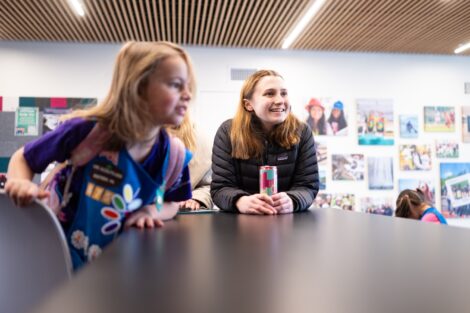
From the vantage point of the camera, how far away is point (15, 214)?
1.70 feet

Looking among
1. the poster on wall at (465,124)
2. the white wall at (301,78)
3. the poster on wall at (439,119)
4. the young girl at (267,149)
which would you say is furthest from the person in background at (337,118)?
the young girl at (267,149)

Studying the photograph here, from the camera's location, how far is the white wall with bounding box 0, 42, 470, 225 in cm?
440

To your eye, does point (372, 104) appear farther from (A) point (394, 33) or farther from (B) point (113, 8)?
(B) point (113, 8)

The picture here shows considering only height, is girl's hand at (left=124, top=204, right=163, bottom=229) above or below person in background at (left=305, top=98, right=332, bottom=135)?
below

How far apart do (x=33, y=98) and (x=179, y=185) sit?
4236 mm

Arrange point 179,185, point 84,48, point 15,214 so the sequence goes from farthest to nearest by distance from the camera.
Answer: point 84,48, point 179,185, point 15,214

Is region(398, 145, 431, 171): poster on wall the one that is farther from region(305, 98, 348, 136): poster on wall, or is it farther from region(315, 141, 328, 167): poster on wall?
region(315, 141, 328, 167): poster on wall

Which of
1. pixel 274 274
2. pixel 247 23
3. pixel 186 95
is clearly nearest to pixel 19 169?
pixel 186 95

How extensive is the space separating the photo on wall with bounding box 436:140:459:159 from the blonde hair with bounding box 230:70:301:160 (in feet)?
14.1

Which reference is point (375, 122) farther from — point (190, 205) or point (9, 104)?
point (9, 104)

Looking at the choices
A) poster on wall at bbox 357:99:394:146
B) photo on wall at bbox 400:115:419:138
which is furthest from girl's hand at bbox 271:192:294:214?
photo on wall at bbox 400:115:419:138

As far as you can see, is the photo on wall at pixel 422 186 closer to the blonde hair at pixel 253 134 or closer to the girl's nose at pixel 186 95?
the blonde hair at pixel 253 134

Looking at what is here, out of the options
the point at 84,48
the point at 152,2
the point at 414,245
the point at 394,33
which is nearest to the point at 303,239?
the point at 414,245

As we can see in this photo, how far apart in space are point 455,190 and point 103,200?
540 centimetres
